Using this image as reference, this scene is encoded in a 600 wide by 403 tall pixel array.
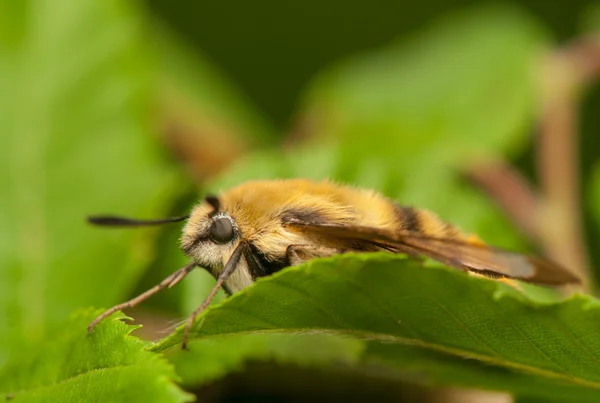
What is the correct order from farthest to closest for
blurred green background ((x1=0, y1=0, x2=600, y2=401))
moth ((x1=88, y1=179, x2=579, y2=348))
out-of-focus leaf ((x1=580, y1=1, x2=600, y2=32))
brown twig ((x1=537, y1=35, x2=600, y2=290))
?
out-of-focus leaf ((x1=580, y1=1, x2=600, y2=32)) → brown twig ((x1=537, y1=35, x2=600, y2=290)) → blurred green background ((x1=0, y1=0, x2=600, y2=401)) → moth ((x1=88, y1=179, x2=579, y2=348))

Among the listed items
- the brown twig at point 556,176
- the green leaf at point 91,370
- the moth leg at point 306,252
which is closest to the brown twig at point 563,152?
the brown twig at point 556,176

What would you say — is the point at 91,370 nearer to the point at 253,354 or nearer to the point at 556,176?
the point at 253,354

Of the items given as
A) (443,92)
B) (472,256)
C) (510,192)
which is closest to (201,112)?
(443,92)

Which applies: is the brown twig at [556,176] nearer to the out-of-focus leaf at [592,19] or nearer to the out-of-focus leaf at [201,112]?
the out-of-focus leaf at [592,19]

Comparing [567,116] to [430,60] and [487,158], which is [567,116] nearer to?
[487,158]

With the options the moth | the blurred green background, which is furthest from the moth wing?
the blurred green background

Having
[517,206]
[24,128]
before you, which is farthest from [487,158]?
[24,128]

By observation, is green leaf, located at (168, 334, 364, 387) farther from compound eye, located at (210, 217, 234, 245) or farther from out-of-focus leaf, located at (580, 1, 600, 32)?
out-of-focus leaf, located at (580, 1, 600, 32)
